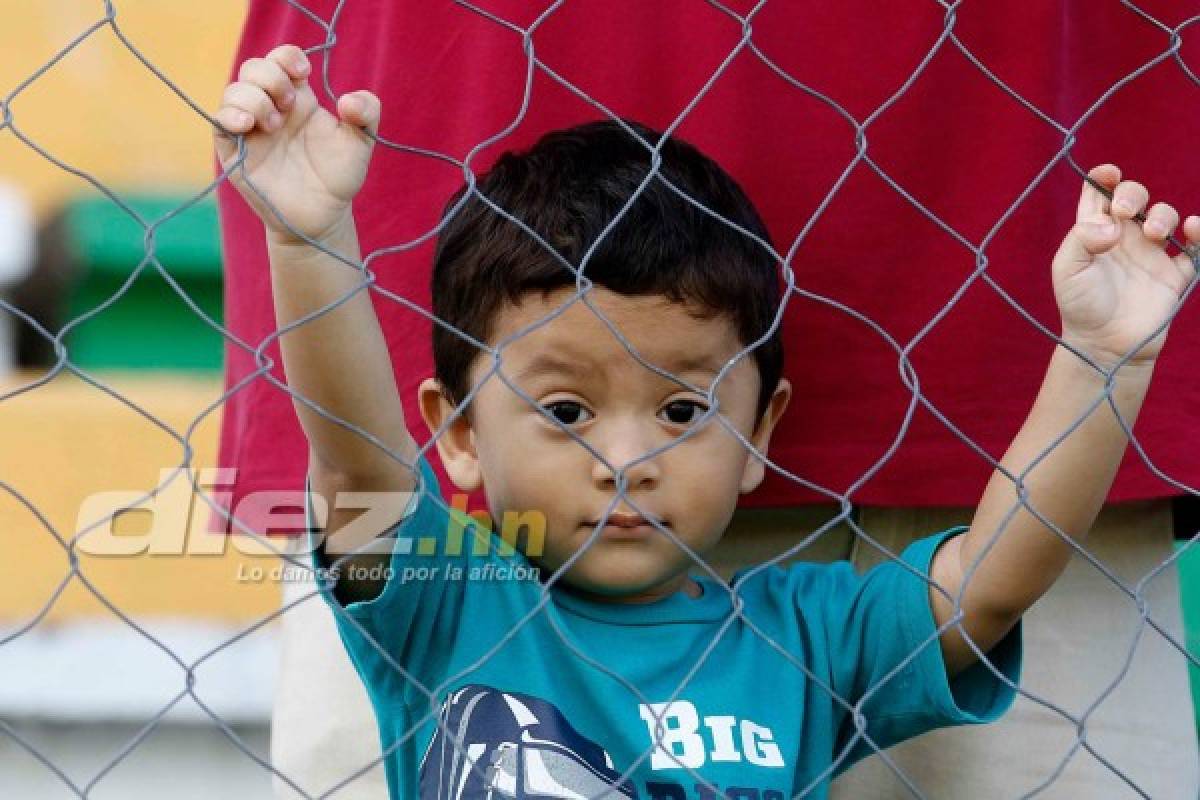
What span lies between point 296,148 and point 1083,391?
20.7 inches

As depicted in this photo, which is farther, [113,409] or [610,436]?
[113,409]

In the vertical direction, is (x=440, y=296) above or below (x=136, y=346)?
above

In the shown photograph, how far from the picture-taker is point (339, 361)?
112cm

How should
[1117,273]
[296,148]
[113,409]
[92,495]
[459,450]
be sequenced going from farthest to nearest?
[113,409], [92,495], [459,450], [1117,273], [296,148]

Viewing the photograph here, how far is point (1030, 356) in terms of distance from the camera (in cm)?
141

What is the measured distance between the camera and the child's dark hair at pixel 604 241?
1283 millimetres

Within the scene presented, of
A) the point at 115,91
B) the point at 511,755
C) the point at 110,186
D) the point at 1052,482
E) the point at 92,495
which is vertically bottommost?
the point at 92,495

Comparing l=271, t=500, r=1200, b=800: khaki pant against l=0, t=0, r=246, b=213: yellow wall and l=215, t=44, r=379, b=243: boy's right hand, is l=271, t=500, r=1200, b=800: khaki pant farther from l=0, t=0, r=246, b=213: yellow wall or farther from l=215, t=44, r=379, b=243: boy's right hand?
l=0, t=0, r=246, b=213: yellow wall

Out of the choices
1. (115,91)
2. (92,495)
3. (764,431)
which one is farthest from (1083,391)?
(115,91)

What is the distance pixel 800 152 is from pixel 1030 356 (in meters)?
0.23

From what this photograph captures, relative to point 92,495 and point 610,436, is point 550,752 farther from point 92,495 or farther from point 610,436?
point 92,495

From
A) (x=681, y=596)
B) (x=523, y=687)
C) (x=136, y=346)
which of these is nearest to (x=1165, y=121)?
(x=681, y=596)

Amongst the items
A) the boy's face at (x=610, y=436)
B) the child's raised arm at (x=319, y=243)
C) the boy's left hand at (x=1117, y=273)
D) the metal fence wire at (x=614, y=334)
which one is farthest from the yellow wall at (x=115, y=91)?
the boy's left hand at (x=1117, y=273)

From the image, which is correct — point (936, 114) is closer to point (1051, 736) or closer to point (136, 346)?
point (1051, 736)
